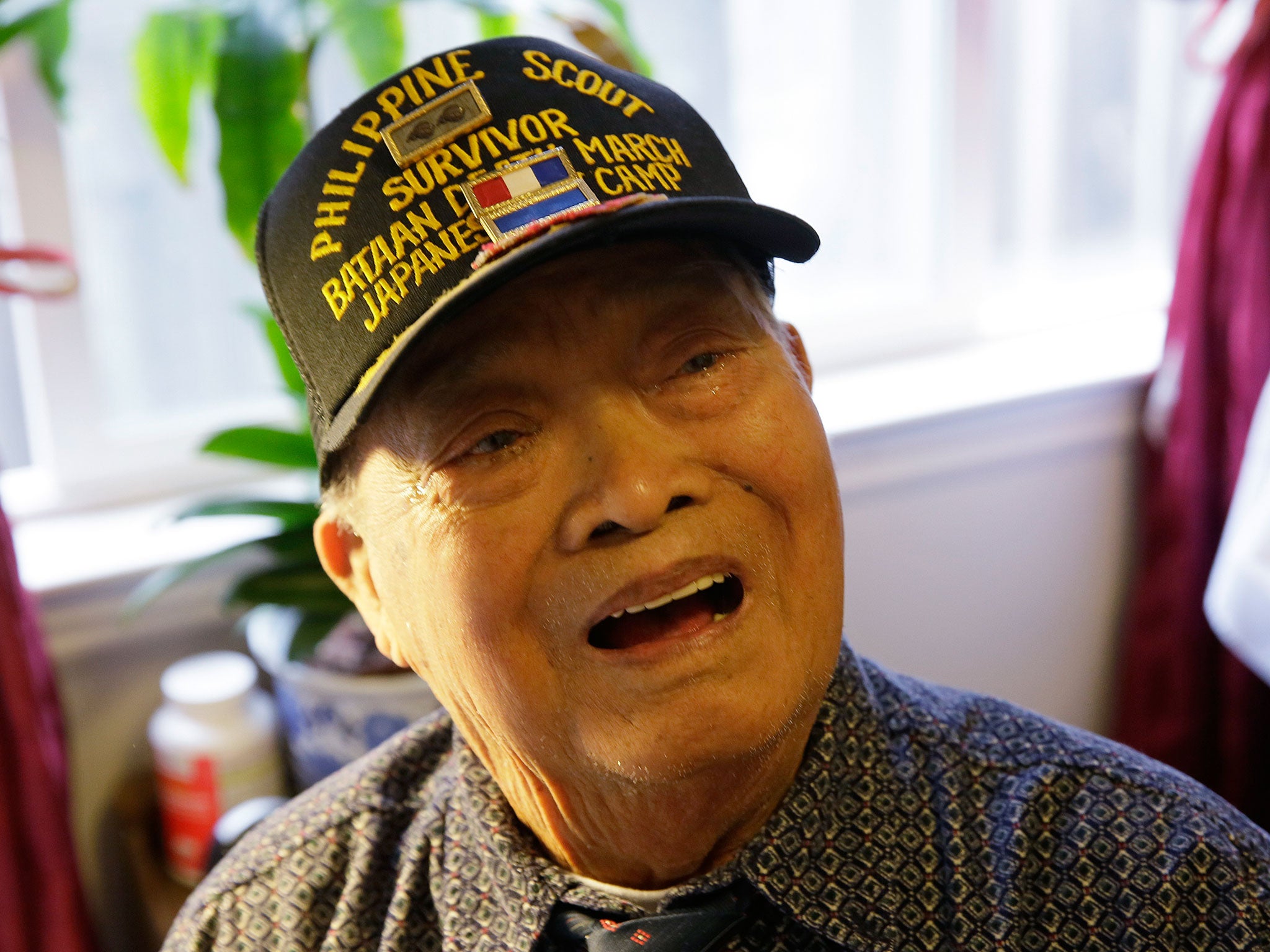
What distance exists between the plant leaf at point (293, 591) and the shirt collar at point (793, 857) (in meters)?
0.51

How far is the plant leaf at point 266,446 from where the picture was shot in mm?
1447

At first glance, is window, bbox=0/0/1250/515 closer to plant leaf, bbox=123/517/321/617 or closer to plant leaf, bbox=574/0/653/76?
plant leaf, bbox=574/0/653/76

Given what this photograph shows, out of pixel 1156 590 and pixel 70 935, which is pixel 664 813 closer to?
pixel 70 935

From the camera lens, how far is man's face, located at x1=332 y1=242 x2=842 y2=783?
2.55ft

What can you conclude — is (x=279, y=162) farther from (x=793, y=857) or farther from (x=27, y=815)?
(x=793, y=857)

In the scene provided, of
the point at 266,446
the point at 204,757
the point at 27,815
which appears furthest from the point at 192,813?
the point at 266,446

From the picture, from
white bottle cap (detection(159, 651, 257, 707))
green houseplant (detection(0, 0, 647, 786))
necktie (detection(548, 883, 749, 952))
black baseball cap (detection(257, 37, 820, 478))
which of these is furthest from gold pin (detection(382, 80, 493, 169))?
white bottle cap (detection(159, 651, 257, 707))

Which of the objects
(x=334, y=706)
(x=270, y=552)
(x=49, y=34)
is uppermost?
(x=49, y=34)

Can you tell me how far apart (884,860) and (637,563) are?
283mm

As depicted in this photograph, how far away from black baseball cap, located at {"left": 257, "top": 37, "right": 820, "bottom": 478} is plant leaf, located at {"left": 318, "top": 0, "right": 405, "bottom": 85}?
0.60 metres

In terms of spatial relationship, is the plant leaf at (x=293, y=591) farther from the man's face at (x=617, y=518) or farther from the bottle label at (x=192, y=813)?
the man's face at (x=617, y=518)

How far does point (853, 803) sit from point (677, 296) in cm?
37

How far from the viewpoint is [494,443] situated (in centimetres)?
82

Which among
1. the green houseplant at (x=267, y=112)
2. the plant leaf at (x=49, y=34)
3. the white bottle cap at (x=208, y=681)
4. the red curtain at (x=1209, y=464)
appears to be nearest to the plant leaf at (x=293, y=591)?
the green houseplant at (x=267, y=112)
